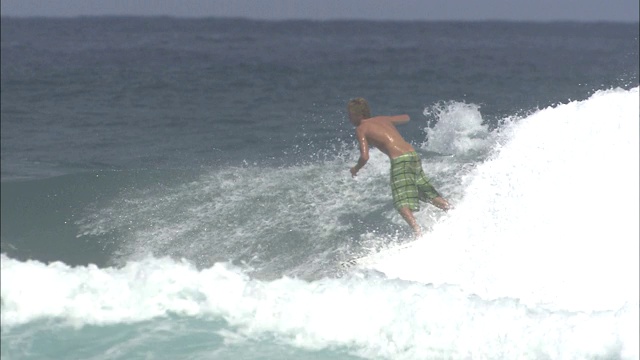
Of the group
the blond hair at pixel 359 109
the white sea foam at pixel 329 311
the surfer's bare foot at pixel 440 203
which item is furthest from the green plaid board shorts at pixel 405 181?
the white sea foam at pixel 329 311

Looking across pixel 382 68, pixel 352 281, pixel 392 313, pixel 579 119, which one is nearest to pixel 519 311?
pixel 392 313

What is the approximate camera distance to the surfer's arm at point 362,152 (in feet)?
25.3

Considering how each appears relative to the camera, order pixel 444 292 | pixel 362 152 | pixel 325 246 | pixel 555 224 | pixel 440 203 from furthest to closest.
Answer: pixel 325 246
pixel 440 203
pixel 362 152
pixel 555 224
pixel 444 292

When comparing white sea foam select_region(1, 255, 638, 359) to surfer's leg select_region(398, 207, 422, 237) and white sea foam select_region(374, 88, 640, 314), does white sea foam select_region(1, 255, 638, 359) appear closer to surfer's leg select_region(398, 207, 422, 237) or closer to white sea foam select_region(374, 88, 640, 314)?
white sea foam select_region(374, 88, 640, 314)

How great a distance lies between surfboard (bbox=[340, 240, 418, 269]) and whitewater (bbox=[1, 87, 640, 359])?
0.17 feet

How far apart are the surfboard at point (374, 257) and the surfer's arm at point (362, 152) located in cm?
75

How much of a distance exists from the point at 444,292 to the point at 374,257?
132 centimetres

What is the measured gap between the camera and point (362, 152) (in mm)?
7723

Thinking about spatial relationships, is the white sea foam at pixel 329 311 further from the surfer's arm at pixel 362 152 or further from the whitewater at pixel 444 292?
the surfer's arm at pixel 362 152

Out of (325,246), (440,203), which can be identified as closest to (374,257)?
(325,246)

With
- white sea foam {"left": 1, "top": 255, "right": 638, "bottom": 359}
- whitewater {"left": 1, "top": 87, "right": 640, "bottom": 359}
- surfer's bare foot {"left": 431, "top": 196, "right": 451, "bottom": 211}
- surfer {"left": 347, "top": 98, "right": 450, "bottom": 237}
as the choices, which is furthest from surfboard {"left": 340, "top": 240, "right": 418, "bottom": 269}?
white sea foam {"left": 1, "top": 255, "right": 638, "bottom": 359}

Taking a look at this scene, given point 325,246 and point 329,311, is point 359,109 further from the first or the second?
point 329,311

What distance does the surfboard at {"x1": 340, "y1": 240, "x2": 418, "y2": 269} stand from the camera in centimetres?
775

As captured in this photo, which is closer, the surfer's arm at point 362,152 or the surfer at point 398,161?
the surfer's arm at point 362,152
